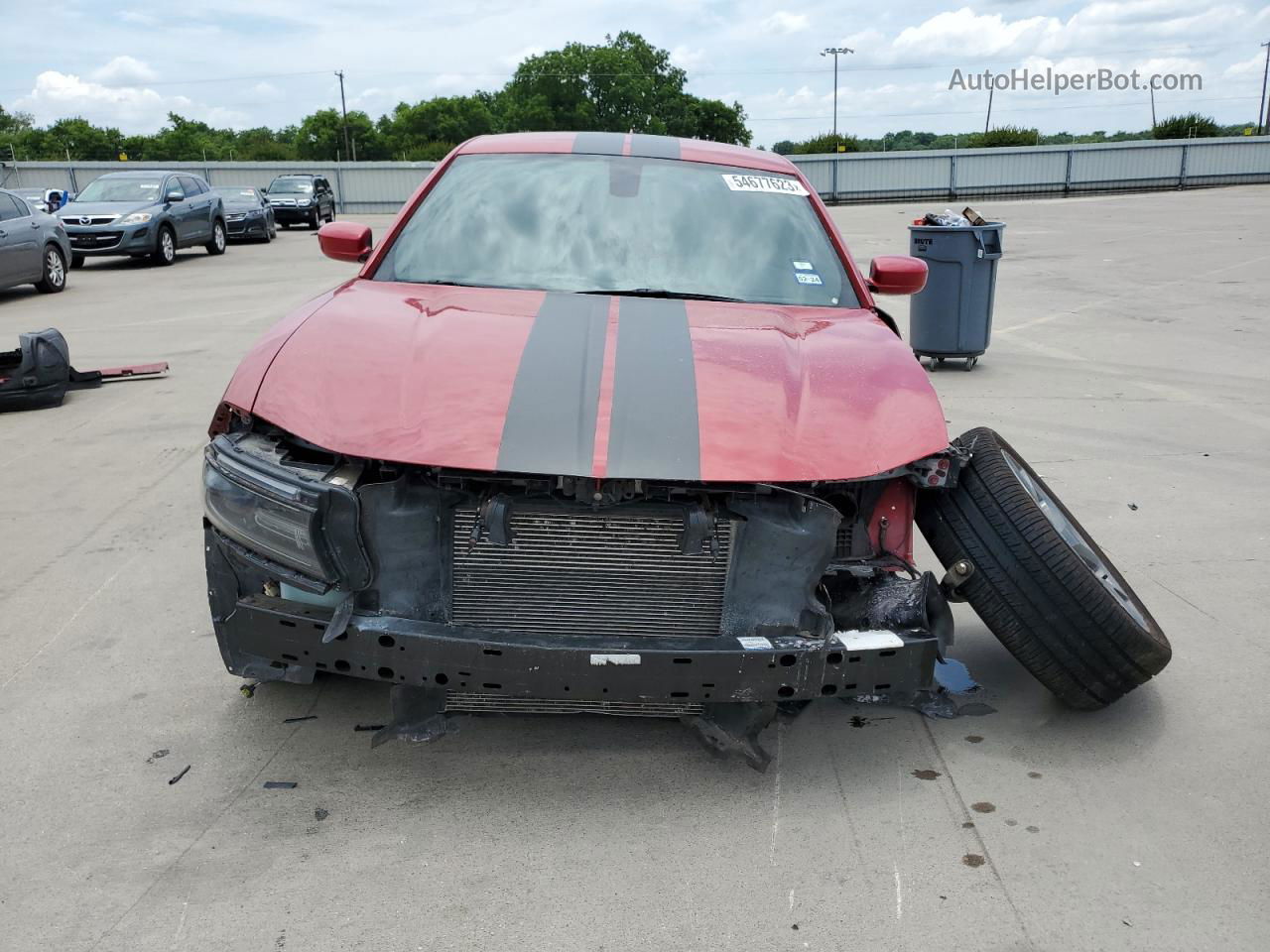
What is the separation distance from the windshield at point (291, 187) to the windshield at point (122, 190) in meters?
10.7

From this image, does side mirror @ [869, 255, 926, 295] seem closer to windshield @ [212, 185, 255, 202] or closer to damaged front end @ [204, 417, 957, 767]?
damaged front end @ [204, 417, 957, 767]

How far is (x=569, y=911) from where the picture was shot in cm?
271

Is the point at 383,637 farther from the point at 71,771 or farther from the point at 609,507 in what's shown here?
the point at 71,771

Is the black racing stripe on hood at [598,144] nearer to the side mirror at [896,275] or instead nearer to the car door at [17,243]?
the side mirror at [896,275]

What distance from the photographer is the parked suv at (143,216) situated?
1878 centimetres

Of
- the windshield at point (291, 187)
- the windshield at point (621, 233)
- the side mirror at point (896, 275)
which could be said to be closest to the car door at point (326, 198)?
the windshield at point (291, 187)

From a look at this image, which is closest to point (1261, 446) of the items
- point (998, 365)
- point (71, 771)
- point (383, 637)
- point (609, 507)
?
point (998, 365)

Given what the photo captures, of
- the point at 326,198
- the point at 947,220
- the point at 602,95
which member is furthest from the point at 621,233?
the point at 602,95

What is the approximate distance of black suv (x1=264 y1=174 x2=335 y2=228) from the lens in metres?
30.2

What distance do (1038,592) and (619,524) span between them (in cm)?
130

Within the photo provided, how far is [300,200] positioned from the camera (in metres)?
30.3

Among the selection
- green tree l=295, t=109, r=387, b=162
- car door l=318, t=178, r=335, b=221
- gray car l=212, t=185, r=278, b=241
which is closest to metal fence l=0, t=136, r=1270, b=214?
car door l=318, t=178, r=335, b=221

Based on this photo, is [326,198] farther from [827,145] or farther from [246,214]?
[827,145]

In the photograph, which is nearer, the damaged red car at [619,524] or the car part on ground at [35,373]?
the damaged red car at [619,524]
